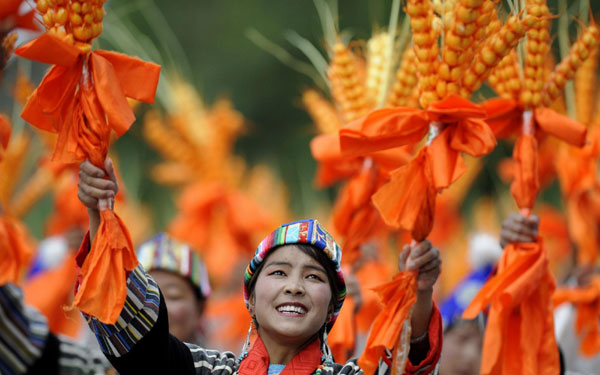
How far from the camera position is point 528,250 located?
10.5 feet

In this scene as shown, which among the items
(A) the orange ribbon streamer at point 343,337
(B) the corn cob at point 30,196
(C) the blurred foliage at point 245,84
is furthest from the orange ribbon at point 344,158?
(C) the blurred foliage at point 245,84

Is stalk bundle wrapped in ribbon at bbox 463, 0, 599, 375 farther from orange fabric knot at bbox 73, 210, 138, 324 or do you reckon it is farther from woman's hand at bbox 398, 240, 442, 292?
orange fabric knot at bbox 73, 210, 138, 324

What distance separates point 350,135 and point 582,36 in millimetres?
1154

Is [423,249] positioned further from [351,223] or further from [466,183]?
[466,183]

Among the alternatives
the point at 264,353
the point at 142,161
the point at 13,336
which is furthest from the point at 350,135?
the point at 142,161

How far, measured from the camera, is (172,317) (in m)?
3.71

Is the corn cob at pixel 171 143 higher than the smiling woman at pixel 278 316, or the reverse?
the corn cob at pixel 171 143

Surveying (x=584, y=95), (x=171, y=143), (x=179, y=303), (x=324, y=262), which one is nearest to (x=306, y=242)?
(x=324, y=262)

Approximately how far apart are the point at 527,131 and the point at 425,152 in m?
0.62

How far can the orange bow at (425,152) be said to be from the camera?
2.84 meters

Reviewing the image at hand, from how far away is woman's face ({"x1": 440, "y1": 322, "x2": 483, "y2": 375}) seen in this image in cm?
385

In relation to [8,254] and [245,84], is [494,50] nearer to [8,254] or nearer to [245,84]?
[8,254]

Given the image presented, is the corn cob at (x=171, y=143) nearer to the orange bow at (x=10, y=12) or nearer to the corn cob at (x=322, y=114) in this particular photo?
the corn cob at (x=322, y=114)

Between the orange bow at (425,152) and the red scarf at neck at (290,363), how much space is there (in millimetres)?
504
